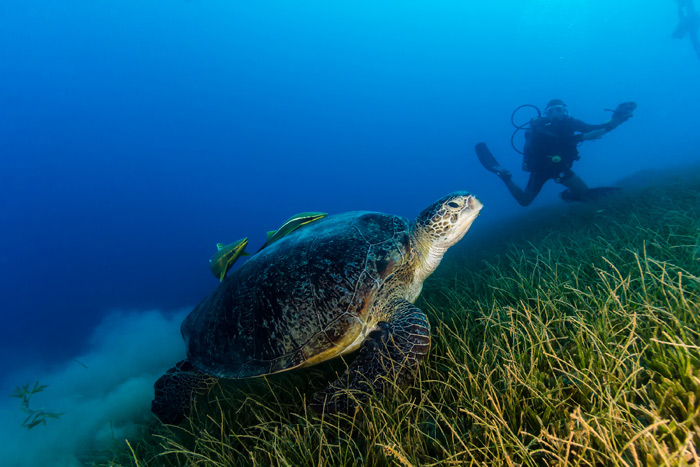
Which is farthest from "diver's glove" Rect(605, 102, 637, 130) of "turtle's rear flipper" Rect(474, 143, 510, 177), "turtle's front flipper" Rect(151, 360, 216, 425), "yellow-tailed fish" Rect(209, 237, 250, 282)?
"turtle's front flipper" Rect(151, 360, 216, 425)

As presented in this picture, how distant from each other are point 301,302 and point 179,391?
2.01 meters

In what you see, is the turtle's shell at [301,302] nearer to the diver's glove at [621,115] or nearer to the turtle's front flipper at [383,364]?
the turtle's front flipper at [383,364]

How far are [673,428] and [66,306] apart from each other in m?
37.2

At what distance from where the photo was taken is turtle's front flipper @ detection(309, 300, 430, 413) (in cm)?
198

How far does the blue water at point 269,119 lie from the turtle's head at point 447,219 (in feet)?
93.5

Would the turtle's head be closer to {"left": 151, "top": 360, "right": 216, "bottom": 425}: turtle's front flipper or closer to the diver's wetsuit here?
{"left": 151, "top": 360, "right": 216, "bottom": 425}: turtle's front flipper

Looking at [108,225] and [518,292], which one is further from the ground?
[108,225]

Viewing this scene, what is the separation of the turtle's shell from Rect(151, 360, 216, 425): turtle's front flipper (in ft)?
1.10

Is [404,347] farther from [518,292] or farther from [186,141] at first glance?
[186,141]

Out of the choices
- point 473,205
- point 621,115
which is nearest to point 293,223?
point 473,205

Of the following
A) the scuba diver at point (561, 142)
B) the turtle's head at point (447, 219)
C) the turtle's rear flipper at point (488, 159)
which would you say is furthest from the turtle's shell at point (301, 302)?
the turtle's rear flipper at point (488, 159)

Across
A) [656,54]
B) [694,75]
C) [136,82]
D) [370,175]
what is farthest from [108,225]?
[656,54]

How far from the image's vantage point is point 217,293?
Answer: 3207 mm

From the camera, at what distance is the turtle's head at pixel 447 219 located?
2967 mm
